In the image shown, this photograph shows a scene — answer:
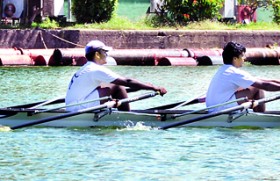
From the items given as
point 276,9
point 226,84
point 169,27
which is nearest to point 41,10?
point 169,27

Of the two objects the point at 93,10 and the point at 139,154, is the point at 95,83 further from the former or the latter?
the point at 93,10

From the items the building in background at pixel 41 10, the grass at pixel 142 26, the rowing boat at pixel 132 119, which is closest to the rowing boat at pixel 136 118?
the rowing boat at pixel 132 119

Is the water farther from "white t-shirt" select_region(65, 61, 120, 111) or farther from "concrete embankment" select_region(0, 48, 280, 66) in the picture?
"concrete embankment" select_region(0, 48, 280, 66)

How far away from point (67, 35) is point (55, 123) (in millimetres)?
18834

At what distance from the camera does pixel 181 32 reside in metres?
37.4

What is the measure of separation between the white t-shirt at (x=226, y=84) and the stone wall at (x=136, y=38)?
19.1 meters

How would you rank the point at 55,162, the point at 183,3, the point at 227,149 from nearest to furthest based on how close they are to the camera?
the point at 55,162 → the point at 227,149 → the point at 183,3

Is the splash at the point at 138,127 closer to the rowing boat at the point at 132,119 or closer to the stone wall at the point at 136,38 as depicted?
the rowing boat at the point at 132,119

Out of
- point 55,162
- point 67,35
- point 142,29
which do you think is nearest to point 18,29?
point 67,35

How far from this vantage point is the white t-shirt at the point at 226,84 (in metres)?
17.1

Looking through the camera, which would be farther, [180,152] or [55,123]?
[55,123]

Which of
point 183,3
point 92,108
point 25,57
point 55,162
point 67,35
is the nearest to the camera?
point 55,162

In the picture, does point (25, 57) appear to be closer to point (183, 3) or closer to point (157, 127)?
point (183, 3)

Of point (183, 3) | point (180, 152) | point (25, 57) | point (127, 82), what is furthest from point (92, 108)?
point (183, 3)
